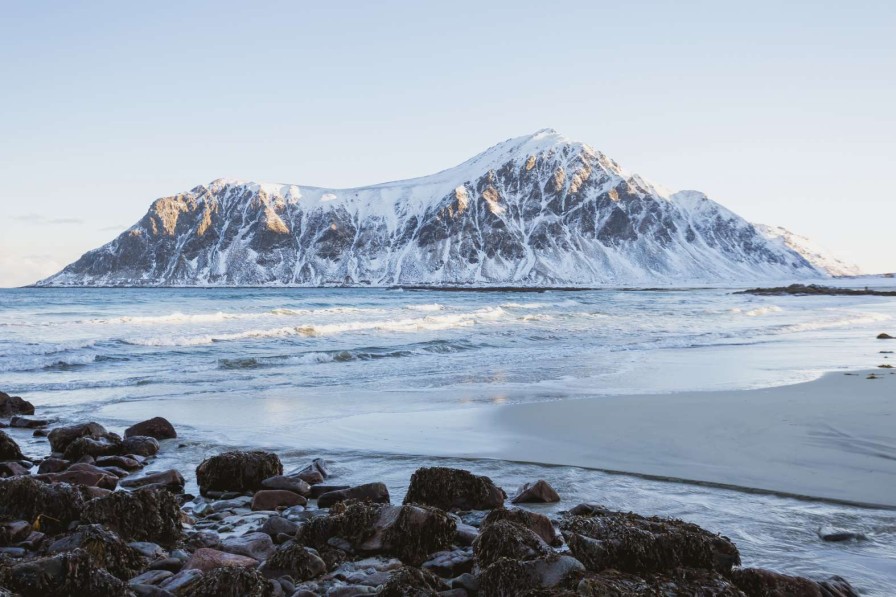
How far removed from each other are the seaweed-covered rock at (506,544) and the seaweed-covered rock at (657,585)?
0.67 meters

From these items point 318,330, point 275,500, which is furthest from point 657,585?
point 318,330

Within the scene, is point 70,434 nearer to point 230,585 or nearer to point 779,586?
point 230,585

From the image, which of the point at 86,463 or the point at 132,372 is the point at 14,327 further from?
the point at 86,463

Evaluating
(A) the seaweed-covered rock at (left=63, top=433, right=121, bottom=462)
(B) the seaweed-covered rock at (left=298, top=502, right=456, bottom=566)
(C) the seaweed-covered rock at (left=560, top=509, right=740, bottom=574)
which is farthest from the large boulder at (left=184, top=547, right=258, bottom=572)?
(A) the seaweed-covered rock at (left=63, top=433, right=121, bottom=462)

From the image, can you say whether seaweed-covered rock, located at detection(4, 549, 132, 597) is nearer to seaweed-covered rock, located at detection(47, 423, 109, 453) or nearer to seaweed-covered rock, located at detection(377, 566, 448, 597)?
seaweed-covered rock, located at detection(377, 566, 448, 597)

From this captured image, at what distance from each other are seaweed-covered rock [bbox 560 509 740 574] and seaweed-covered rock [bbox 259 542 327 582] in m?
1.68

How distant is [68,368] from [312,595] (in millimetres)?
17177

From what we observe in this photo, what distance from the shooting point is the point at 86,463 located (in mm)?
7508

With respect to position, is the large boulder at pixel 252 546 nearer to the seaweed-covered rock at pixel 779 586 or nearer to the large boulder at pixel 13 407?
the seaweed-covered rock at pixel 779 586

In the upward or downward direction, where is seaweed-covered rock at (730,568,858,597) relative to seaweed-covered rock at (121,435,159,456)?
upward

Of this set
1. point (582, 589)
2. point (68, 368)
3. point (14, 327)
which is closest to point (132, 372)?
point (68, 368)

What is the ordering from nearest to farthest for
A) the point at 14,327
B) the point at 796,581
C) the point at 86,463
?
the point at 796,581, the point at 86,463, the point at 14,327

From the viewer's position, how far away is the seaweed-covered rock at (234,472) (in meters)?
6.95

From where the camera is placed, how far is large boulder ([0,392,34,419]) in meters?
11.6
